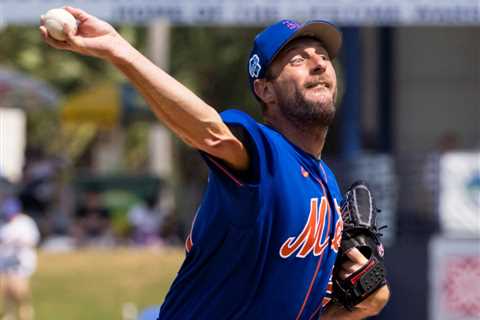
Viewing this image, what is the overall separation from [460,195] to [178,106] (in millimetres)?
9171

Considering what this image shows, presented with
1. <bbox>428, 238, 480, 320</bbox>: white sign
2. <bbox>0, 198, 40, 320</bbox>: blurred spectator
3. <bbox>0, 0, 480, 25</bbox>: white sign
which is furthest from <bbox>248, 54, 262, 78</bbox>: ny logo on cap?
<bbox>0, 198, 40, 320</bbox>: blurred spectator

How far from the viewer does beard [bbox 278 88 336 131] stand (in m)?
3.83

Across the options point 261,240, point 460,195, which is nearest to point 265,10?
point 460,195

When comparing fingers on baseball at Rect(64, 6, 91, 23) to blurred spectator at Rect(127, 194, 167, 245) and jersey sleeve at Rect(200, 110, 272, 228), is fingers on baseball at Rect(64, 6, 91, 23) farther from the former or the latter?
blurred spectator at Rect(127, 194, 167, 245)

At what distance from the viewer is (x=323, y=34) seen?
13.1ft

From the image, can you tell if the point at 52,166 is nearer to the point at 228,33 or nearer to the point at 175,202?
the point at 175,202

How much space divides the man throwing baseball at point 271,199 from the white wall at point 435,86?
15538mm

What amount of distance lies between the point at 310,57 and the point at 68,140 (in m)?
26.8

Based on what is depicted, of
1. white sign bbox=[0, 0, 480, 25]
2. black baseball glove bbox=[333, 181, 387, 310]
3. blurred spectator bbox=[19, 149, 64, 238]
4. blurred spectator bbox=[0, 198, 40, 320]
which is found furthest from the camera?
blurred spectator bbox=[19, 149, 64, 238]

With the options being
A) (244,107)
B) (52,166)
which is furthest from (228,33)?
(52,166)

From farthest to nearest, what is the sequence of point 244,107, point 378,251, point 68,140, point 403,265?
point 68,140 < point 244,107 < point 403,265 < point 378,251

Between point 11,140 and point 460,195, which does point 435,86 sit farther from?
point 11,140

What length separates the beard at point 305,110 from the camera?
3.83 m

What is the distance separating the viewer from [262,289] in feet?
12.6
